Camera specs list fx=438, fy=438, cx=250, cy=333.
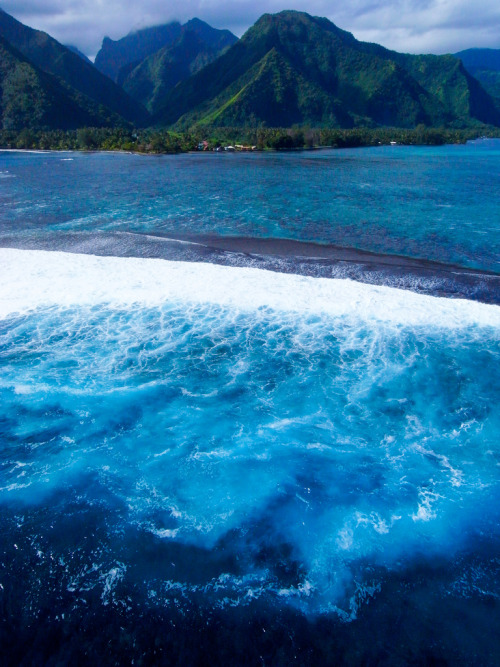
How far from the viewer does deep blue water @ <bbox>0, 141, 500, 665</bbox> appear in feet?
28.8

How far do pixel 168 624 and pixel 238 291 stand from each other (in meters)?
16.4

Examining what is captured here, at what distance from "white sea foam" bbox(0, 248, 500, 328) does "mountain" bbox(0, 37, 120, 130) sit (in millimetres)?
168396

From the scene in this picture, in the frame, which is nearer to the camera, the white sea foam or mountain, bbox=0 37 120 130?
the white sea foam

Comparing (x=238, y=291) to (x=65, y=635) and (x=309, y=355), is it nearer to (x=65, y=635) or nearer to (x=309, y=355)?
(x=309, y=355)

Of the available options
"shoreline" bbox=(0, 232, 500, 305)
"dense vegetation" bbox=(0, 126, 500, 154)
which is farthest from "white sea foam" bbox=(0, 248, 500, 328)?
"dense vegetation" bbox=(0, 126, 500, 154)

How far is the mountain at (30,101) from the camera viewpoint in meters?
163

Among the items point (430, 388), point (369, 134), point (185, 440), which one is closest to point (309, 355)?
point (430, 388)

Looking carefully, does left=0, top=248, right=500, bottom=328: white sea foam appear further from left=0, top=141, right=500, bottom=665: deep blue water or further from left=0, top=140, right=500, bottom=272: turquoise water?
left=0, top=140, right=500, bottom=272: turquoise water

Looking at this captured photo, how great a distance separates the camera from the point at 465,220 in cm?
3866

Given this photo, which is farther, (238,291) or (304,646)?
(238,291)

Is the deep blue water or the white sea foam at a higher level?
the white sea foam

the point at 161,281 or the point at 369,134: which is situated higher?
the point at 369,134

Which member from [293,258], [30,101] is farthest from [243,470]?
[30,101]

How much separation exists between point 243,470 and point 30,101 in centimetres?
19562
